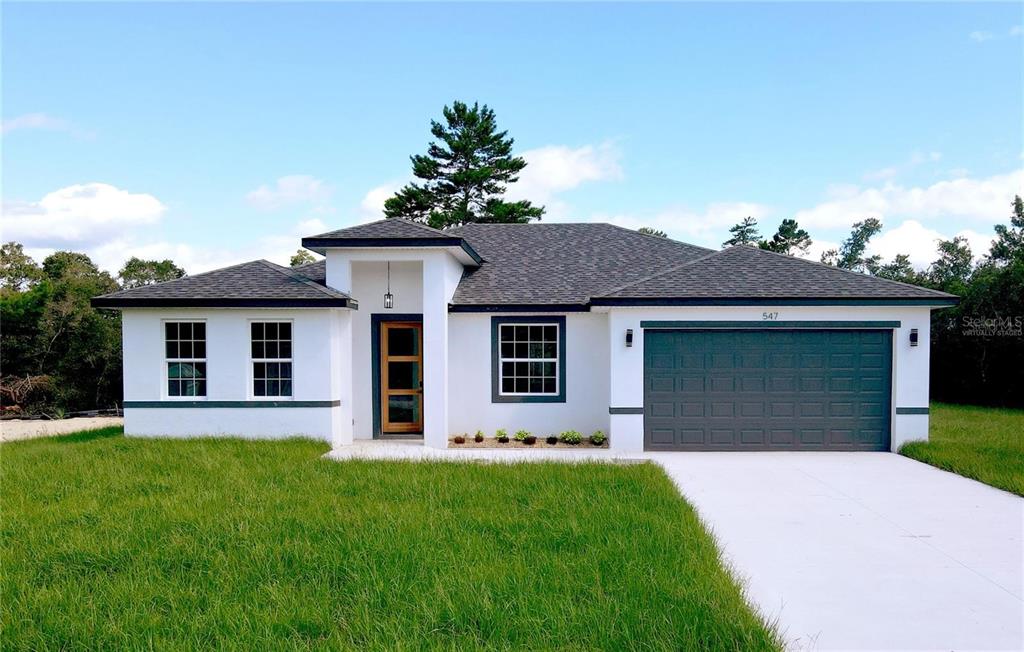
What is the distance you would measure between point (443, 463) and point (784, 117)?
46.5 ft

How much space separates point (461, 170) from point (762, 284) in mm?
24542

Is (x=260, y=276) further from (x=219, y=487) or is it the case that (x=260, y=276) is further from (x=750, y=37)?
(x=750, y=37)

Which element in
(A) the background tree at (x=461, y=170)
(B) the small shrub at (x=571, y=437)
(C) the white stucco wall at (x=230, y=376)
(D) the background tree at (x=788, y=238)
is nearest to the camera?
(C) the white stucco wall at (x=230, y=376)

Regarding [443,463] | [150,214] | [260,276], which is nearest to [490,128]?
[150,214]

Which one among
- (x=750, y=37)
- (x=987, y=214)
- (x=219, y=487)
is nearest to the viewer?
(x=219, y=487)

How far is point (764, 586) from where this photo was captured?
5059 millimetres

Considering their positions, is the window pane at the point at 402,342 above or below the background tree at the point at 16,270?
below

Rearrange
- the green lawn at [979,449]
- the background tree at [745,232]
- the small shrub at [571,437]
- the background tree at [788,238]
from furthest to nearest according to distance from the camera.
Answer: the background tree at [745,232] < the background tree at [788,238] < the small shrub at [571,437] < the green lawn at [979,449]

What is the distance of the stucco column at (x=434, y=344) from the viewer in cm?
1165

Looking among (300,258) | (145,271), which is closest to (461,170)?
(300,258)

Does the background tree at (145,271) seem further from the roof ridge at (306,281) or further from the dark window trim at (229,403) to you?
the dark window trim at (229,403)

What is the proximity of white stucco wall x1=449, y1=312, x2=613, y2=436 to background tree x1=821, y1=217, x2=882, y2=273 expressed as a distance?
38.5m

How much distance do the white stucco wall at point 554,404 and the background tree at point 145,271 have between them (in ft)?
82.8

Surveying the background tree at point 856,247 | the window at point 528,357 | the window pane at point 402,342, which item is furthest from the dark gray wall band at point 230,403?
the background tree at point 856,247
